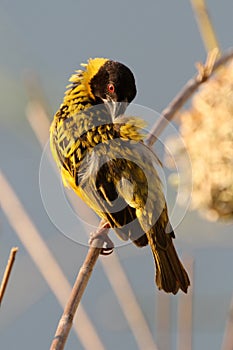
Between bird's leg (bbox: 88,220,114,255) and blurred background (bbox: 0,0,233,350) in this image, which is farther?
bird's leg (bbox: 88,220,114,255)

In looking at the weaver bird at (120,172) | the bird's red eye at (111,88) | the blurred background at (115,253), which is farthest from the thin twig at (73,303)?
the bird's red eye at (111,88)

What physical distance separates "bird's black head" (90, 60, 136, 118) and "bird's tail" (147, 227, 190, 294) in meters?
0.50

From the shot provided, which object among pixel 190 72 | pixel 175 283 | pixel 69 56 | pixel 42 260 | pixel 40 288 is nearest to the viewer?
pixel 175 283

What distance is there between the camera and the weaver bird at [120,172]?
2506mm

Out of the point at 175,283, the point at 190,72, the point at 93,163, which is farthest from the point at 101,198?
the point at 190,72

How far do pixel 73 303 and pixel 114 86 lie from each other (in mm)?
941

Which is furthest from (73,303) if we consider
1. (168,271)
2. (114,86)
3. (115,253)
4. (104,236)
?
(114,86)

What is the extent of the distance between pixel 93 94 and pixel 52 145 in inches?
11.3

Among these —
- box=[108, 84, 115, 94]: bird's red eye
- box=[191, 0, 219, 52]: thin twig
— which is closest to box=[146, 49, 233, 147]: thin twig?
box=[191, 0, 219, 52]: thin twig

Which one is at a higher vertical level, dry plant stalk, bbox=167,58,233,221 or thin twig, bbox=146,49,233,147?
thin twig, bbox=146,49,233,147

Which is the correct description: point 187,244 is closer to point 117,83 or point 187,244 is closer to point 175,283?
point 175,283

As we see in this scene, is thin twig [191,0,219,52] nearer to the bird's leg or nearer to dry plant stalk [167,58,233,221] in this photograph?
dry plant stalk [167,58,233,221]

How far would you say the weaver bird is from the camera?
2.51 metres

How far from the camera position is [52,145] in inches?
113
